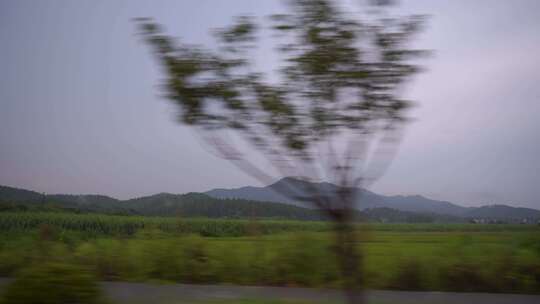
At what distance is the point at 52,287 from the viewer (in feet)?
20.0

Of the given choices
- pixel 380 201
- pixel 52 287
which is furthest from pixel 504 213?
pixel 52 287

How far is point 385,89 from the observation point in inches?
179

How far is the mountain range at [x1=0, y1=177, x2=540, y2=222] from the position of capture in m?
6.00

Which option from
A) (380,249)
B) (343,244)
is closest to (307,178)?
(343,244)

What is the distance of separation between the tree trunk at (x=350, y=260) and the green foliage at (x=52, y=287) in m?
3.88

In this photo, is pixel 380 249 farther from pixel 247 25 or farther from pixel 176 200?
pixel 247 25

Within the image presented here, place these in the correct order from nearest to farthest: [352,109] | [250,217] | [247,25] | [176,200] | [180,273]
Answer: [352,109] → [247,25] → [180,273] → [250,217] → [176,200]

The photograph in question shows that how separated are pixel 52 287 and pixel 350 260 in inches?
166

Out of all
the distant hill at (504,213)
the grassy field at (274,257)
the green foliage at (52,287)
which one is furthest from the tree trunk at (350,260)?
the distant hill at (504,213)

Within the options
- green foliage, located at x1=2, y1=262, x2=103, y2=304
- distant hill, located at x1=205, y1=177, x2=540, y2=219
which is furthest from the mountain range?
green foliage, located at x1=2, y1=262, x2=103, y2=304

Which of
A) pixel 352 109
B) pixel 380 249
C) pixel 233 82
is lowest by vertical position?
pixel 380 249

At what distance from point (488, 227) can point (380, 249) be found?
426cm

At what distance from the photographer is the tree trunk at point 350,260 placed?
183 inches

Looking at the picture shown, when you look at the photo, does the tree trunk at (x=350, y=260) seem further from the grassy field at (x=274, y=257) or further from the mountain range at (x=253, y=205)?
the grassy field at (x=274, y=257)
